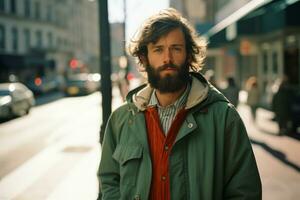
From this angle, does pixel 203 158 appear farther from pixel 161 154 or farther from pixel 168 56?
pixel 168 56

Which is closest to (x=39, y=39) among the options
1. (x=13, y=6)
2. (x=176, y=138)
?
(x=13, y=6)

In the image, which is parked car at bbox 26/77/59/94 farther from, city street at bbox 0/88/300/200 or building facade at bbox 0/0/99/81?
city street at bbox 0/88/300/200

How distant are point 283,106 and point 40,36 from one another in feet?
156

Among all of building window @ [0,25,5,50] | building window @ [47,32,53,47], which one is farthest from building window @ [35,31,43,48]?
building window @ [0,25,5,50]

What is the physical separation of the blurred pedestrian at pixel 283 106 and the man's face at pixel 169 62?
1098 cm

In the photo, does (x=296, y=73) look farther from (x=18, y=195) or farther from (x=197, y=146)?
(x=197, y=146)

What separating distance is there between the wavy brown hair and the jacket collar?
17 cm

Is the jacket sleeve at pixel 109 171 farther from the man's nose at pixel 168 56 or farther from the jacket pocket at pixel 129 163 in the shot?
the man's nose at pixel 168 56

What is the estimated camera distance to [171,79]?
8.98ft

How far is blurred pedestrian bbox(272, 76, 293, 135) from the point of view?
1338 centimetres

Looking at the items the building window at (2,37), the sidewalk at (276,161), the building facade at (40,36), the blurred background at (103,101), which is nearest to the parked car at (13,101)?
the blurred background at (103,101)

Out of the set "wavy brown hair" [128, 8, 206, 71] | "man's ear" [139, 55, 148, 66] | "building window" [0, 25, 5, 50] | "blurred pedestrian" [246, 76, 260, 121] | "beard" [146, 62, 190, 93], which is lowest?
"blurred pedestrian" [246, 76, 260, 121]

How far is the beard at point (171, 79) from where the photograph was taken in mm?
2740

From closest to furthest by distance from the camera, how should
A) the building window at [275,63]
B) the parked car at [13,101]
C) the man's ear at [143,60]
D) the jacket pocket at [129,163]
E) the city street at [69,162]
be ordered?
the jacket pocket at [129,163] < the man's ear at [143,60] < the city street at [69,162] < the parked car at [13,101] < the building window at [275,63]
